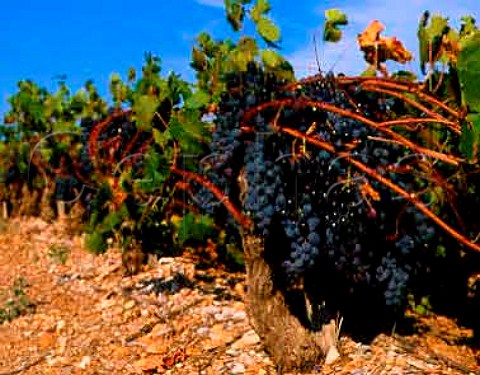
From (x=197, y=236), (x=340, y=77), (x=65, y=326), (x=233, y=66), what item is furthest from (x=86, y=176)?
(x=340, y=77)

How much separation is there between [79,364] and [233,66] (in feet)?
5.70

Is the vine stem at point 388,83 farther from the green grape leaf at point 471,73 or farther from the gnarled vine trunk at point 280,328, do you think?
the gnarled vine trunk at point 280,328

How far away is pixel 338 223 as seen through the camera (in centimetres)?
320

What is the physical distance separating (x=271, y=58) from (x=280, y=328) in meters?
1.19

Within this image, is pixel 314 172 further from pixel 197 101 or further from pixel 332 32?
pixel 197 101

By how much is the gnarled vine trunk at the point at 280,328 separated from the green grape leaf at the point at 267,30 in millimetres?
871

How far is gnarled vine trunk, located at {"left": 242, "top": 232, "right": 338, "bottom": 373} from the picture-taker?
3.42 m

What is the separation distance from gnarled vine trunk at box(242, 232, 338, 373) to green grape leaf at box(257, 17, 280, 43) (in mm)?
871

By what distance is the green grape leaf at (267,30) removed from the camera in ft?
11.2

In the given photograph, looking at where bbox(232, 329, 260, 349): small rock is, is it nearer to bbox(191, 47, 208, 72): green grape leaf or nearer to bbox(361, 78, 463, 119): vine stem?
bbox(361, 78, 463, 119): vine stem

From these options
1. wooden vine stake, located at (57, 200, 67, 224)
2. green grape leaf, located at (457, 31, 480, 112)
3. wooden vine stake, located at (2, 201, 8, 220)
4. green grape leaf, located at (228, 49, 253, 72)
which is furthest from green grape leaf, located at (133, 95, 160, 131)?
wooden vine stake, located at (2, 201, 8, 220)

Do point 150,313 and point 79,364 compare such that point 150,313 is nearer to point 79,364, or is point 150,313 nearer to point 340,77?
point 79,364

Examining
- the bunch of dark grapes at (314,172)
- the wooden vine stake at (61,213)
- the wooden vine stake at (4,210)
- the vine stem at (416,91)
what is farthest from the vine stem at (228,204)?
the wooden vine stake at (4,210)

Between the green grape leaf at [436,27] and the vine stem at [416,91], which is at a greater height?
the green grape leaf at [436,27]
